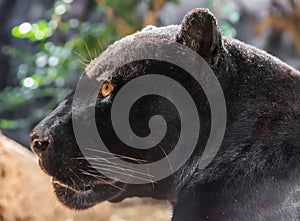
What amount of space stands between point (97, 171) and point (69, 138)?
5.8 inches

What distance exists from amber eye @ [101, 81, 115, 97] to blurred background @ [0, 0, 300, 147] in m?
1.29

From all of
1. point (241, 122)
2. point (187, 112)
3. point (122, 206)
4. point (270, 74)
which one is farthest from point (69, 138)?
point (122, 206)

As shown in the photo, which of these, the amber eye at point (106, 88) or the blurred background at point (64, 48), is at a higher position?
the amber eye at point (106, 88)

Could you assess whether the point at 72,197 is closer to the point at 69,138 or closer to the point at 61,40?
the point at 69,138

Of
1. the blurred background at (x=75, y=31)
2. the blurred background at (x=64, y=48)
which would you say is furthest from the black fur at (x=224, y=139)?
the blurred background at (x=75, y=31)

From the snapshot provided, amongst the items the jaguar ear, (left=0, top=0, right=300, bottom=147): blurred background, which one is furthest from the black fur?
(left=0, top=0, right=300, bottom=147): blurred background

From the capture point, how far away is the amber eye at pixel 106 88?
77.0 inches

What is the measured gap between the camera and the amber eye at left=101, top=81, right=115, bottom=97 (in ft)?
6.41

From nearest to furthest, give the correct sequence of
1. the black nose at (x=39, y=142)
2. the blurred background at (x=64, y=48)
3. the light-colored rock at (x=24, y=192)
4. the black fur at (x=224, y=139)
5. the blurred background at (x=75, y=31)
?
the black fur at (x=224, y=139) < the black nose at (x=39, y=142) < the light-colored rock at (x=24, y=192) < the blurred background at (x=64, y=48) < the blurred background at (x=75, y=31)

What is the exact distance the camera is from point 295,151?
182 centimetres

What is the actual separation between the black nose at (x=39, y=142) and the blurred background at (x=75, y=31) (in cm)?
130

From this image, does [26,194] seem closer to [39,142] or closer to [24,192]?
[24,192]

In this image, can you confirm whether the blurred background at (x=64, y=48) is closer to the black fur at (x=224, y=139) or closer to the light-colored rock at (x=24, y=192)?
the light-colored rock at (x=24, y=192)

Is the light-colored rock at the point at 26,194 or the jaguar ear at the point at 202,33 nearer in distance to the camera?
the jaguar ear at the point at 202,33
